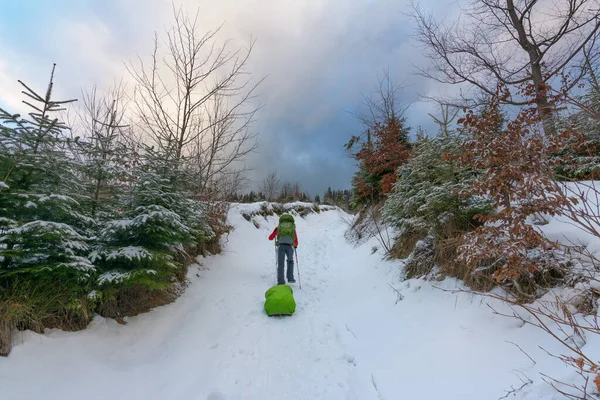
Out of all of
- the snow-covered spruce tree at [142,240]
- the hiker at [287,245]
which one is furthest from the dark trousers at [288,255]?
the snow-covered spruce tree at [142,240]

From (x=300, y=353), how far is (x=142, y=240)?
3.01 metres

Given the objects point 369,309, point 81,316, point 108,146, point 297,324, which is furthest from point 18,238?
point 369,309

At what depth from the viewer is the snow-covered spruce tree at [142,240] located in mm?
3674

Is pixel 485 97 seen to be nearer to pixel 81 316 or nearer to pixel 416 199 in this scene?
pixel 416 199

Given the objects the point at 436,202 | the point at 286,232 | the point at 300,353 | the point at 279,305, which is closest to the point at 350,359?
the point at 300,353

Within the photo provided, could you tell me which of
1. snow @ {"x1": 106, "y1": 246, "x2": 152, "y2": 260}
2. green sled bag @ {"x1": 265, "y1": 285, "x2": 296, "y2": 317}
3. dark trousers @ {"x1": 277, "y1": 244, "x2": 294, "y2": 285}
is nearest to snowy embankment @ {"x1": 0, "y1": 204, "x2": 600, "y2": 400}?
green sled bag @ {"x1": 265, "y1": 285, "x2": 296, "y2": 317}

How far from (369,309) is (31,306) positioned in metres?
4.75

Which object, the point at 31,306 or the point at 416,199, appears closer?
the point at 31,306

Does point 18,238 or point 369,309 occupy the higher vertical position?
point 18,238

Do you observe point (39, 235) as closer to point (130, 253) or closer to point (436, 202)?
point (130, 253)

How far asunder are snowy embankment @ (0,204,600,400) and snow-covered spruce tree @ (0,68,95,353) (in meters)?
0.32

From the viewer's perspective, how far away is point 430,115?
8.83 m

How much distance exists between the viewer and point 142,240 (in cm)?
420

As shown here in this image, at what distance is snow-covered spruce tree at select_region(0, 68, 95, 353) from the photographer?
293 centimetres
